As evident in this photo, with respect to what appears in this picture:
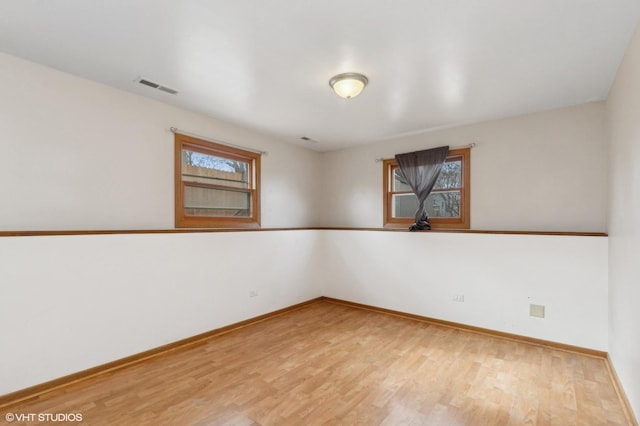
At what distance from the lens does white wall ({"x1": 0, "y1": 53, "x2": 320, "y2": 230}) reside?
2398 millimetres

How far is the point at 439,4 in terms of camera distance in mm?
1766

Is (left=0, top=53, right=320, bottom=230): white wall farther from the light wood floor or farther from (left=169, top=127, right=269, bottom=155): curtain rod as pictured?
the light wood floor

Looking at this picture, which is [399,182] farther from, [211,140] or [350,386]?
[350,386]

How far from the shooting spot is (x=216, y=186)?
3.90 meters

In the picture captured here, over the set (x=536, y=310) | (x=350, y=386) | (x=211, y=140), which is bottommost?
(x=350, y=386)

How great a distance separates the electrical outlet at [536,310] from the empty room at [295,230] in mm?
19

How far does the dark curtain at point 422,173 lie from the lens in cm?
411

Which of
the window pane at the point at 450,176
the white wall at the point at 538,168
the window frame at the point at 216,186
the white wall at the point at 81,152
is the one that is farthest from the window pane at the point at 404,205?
the white wall at the point at 81,152

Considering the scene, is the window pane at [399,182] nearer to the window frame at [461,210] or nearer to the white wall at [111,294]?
the window frame at [461,210]

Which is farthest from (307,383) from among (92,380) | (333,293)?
(333,293)

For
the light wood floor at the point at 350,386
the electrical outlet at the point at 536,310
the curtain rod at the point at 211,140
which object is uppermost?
the curtain rod at the point at 211,140

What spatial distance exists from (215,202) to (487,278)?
343cm

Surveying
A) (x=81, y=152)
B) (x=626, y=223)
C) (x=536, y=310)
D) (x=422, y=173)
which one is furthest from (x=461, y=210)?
(x=81, y=152)

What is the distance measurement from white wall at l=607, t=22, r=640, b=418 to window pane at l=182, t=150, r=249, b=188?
3863 mm
